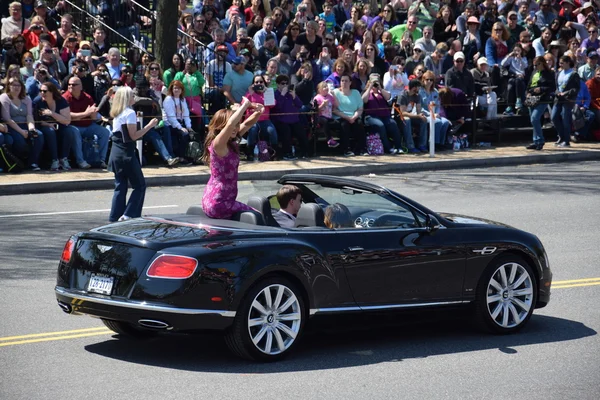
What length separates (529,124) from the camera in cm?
2670

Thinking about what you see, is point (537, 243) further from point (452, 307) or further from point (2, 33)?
point (2, 33)

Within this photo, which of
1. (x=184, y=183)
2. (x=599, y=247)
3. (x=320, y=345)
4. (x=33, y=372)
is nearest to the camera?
(x=33, y=372)

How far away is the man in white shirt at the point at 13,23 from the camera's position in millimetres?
21875

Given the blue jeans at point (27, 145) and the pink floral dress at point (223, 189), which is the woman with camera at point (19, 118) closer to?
the blue jeans at point (27, 145)

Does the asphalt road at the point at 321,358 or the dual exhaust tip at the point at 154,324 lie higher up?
the dual exhaust tip at the point at 154,324

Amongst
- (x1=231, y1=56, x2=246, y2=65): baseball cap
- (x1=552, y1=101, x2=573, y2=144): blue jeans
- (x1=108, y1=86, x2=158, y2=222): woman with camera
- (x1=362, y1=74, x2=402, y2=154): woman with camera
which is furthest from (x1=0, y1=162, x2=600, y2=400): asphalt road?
(x1=552, y1=101, x2=573, y2=144): blue jeans

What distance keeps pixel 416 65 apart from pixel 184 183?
7.90m

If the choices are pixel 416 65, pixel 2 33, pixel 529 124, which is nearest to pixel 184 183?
pixel 2 33

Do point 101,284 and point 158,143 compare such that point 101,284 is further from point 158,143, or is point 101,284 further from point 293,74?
point 293,74

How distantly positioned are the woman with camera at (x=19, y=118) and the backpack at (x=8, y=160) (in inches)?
7.7

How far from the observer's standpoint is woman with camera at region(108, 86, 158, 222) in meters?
13.7

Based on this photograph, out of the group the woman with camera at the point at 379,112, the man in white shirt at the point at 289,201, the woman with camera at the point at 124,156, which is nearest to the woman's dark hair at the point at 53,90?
the woman with camera at the point at 124,156

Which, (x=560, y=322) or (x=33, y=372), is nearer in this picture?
(x=33, y=372)

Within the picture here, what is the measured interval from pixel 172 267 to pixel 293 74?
16.0 metres
